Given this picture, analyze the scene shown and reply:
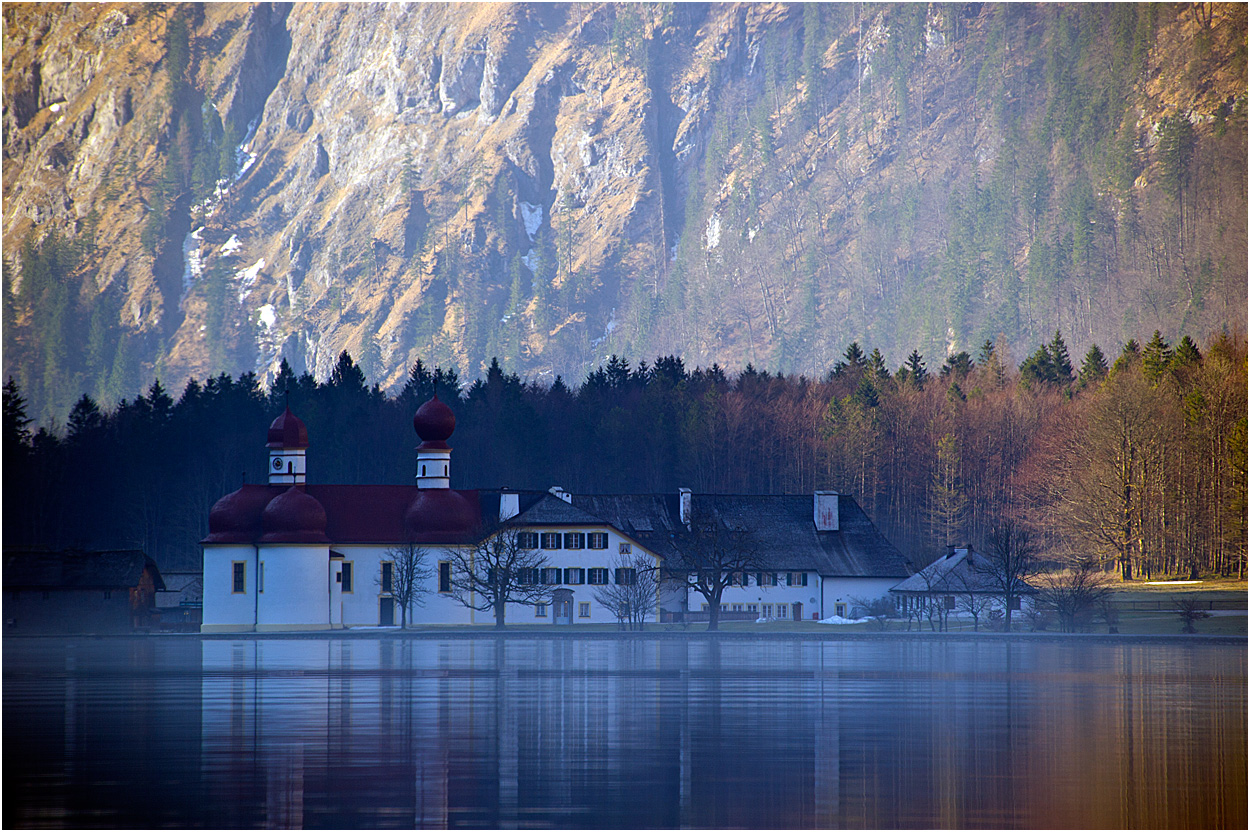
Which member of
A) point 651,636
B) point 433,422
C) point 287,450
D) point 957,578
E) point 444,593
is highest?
point 433,422

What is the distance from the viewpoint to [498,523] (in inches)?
3462

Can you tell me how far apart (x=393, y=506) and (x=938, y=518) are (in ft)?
142

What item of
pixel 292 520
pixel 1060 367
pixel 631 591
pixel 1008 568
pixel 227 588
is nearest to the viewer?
pixel 1008 568

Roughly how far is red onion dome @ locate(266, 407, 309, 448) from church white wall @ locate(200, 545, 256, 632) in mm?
7678

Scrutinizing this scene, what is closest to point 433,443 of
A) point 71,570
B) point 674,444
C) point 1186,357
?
point 71,570

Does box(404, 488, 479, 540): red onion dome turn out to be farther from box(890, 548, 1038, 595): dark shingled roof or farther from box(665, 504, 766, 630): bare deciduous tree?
box(890, 548, 1038, 595): dark shingled roof

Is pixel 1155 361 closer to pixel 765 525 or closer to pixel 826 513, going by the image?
pixel 826 513

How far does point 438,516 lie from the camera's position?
88625 mm

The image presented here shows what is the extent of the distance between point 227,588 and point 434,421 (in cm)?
1468

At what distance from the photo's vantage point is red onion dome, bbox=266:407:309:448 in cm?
9056

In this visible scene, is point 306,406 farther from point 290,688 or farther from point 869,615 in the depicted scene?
point 290,688

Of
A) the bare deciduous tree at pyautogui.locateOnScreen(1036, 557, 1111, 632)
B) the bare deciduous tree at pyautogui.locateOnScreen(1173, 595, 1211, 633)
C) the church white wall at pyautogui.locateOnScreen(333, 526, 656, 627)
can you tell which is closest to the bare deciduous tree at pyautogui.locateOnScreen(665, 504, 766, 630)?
the church white wall at pyautogui.locateOnScreen(333, 526, 656, 627)

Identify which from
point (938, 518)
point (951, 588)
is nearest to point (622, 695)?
point (951, 588)

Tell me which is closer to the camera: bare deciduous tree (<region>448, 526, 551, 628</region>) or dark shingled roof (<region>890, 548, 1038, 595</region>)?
dark shingled roof (<region>890, 548, 1038, 595</region>)
